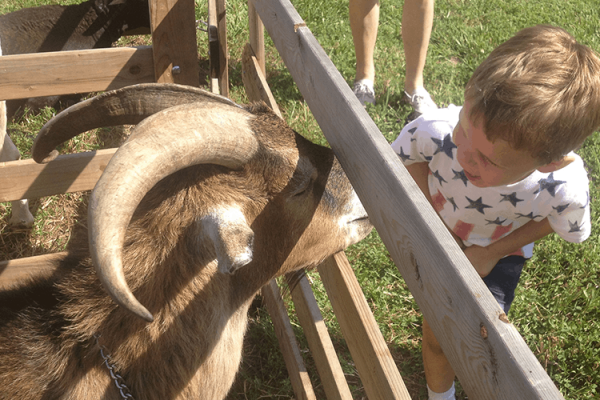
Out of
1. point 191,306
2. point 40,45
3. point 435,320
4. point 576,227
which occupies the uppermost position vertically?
point 435,320

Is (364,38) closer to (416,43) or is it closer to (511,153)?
(416,43)

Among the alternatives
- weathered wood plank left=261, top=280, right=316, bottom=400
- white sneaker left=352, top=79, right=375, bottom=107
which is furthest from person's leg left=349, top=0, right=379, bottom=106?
weathered wood plank left=261, top=280, right=316, bottom=400

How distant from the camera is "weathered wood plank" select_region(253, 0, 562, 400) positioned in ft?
3.62

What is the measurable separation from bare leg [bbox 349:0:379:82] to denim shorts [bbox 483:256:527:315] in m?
3.09

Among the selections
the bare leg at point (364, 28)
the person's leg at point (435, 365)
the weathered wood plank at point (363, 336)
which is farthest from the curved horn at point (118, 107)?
the bare leg at point (364, 28)

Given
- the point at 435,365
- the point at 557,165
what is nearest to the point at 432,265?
the point at 557,165

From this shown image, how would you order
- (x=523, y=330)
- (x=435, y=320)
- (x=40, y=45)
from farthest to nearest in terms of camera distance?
1. (x=40, y=45)
2. (x=523, y=330)
3. (x=435, y=320)

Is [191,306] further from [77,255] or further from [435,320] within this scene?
[435,320]

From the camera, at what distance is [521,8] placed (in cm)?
748

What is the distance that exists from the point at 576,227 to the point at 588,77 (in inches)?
33.1

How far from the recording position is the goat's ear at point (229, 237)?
6.18 feet

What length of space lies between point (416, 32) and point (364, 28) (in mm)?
545

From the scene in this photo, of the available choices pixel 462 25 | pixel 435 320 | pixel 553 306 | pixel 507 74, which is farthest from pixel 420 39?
pixel 435 320

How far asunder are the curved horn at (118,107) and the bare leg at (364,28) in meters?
3.41
